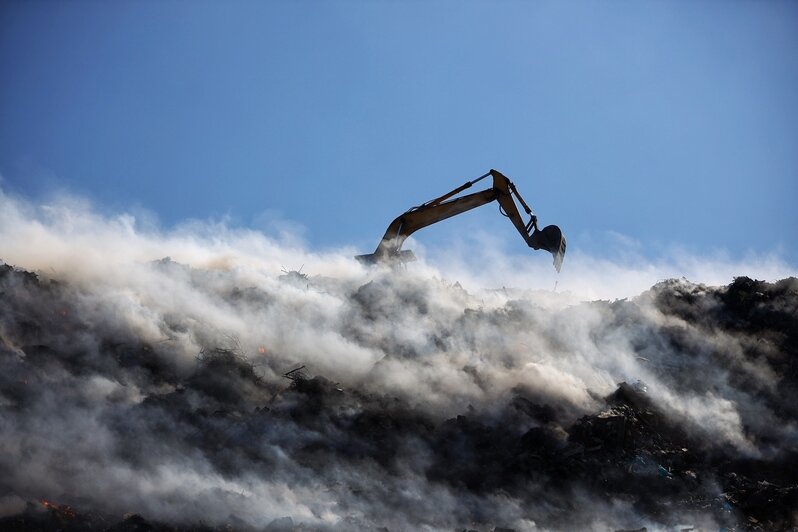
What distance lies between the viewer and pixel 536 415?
20.1m

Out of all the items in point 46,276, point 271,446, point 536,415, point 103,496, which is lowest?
point 103,496

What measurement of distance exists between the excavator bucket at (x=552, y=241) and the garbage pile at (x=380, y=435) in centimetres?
323

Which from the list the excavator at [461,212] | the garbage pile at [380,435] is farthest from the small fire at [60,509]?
the excavator at [461,212]

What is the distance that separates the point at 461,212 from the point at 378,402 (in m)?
8.41

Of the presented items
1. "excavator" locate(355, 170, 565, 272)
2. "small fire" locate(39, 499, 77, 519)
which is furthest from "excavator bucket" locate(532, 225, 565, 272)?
"small fire" locate(39, 499, 77, 519)

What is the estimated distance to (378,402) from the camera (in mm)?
20453

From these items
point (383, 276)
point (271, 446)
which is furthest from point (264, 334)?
Result: point (271, 446)

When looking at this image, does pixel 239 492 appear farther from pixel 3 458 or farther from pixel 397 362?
pixel 397 362

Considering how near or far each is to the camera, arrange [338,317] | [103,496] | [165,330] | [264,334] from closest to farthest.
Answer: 1. [103,496]
2. [165,330]
3. [264,334]
4. [338,317]

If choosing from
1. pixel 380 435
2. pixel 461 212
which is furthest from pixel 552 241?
pixel 380 435

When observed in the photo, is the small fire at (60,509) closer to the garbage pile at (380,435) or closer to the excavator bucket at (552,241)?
the garbage pile at (380,435)

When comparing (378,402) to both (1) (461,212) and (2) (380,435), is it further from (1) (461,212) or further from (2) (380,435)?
(1) (461,212)

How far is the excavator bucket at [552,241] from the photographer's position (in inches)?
902

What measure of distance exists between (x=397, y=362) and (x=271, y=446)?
602cm
